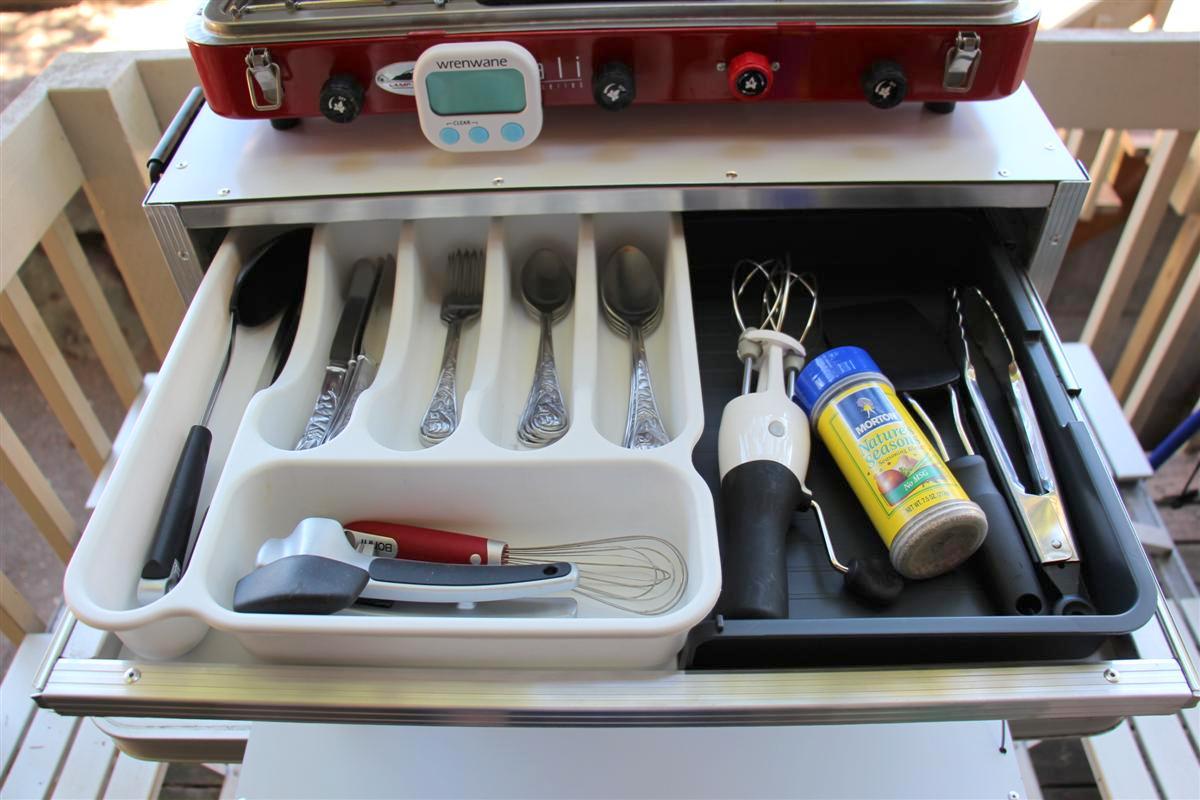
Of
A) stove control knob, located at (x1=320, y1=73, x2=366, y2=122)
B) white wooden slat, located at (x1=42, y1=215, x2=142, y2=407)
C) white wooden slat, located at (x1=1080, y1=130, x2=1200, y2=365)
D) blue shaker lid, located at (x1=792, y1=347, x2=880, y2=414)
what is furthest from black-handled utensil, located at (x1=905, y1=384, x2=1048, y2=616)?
white wooden slat, located at (x1=42, y1=215, x2=142, y2=407)

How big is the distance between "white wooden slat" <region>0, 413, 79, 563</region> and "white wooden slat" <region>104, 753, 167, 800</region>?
32 centimetres

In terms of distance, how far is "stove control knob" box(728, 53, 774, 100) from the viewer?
0.73 m

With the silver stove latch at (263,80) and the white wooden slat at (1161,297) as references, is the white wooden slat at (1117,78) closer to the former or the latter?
the white wooden slat at (1161,297)

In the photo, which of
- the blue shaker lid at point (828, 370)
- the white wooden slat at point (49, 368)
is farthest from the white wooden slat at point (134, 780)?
the blue shaker lid at point (828, 370)

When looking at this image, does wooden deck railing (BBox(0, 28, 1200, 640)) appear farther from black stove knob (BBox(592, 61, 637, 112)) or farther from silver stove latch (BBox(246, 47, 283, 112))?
black stove knob (BBox(592, 61, 637, 112))

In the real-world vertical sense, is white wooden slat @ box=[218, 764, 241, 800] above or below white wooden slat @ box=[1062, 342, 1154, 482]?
below

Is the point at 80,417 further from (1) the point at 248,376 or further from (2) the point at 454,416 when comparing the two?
(2) the point at 454,416

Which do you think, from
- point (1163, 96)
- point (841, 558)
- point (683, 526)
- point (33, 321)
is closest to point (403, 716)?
point (683, 526)

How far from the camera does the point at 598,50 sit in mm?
733

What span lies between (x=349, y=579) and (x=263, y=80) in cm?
43

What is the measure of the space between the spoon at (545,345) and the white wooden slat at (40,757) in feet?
2.72

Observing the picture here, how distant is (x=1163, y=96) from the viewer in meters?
1.16

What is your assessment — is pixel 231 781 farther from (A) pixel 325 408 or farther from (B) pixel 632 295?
(B) pixel 632 295

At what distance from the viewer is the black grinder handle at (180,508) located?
2.05ft
